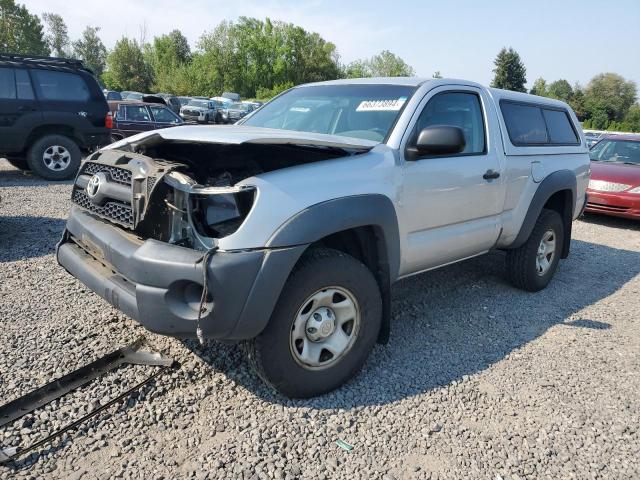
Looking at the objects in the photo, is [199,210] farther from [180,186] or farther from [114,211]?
[114,211]

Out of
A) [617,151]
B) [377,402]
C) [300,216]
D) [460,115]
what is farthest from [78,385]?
[617,151]

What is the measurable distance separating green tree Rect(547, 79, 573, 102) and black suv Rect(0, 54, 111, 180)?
→ 79.0 m

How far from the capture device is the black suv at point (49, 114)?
844cm

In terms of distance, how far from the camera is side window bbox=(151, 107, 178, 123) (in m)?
12.9

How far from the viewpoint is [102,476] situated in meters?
2.20

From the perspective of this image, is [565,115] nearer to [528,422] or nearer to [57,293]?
[528,422]

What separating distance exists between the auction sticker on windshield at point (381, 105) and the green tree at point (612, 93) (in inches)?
2793

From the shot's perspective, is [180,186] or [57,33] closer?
[180,186]

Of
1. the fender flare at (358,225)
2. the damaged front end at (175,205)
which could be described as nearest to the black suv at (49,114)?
the damaged front end at (175,205)

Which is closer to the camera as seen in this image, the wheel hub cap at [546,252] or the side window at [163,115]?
the wheel hub cap at [546,252]

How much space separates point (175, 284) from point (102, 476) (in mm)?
897

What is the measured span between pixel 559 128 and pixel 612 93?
77.1 meters

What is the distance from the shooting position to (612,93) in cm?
6912

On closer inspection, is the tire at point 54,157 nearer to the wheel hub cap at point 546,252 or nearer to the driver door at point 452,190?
the driver door at point 452,190
